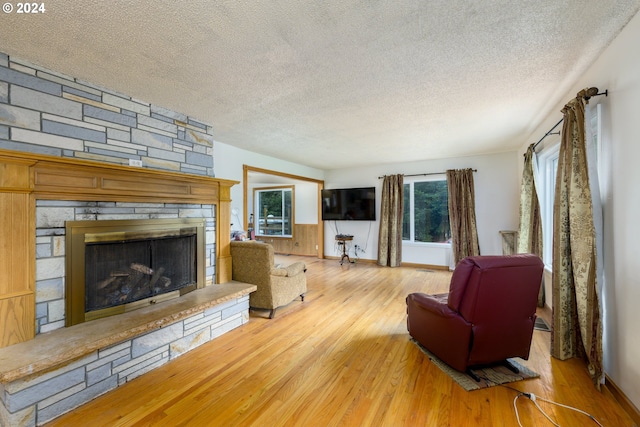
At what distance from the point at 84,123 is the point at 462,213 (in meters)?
6.00

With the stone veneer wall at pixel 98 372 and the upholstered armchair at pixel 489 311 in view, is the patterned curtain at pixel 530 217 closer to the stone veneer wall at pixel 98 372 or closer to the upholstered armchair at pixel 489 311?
the upholstered armchair at pixel 489 311

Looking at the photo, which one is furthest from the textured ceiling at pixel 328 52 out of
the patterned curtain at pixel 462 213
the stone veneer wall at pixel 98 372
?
the patterned curtain at pixel 462 213

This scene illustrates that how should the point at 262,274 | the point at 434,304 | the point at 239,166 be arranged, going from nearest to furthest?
the point at 434,304 < the point at 262,274 < the point at 239,166

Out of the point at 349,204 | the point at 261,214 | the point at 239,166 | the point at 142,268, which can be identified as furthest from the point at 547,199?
the point at 261,214

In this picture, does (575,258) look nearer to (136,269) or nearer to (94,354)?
(94,354)

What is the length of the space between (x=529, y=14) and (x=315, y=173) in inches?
221

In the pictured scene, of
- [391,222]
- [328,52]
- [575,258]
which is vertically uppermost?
[328,52]

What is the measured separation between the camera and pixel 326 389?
196cm

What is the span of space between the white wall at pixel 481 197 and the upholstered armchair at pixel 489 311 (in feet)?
12.7

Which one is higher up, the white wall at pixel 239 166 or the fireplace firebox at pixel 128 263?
the white wall at pixel 239 166

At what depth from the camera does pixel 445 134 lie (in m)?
3.96

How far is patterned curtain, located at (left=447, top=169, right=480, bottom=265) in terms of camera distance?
5414mm

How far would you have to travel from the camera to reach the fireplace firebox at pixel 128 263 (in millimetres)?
2195

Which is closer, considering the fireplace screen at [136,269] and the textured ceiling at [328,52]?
the textured ceiling at [328,52]
